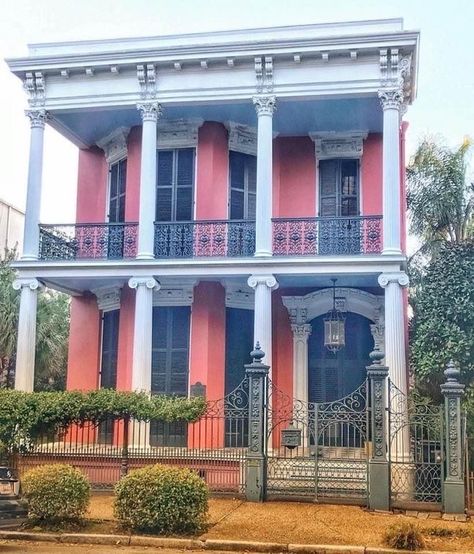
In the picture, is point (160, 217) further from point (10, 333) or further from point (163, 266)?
point (10, 333)

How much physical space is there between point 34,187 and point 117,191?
224cm

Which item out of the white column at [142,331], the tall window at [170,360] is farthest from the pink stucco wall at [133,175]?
the tall window at [170,360]

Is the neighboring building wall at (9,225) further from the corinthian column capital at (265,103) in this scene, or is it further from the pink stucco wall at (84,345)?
the corinthian column capital at (265,103)

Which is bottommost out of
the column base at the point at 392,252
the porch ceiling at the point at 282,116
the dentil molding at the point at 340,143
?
the column base at the point at 392,252

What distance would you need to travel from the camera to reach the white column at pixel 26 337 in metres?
15.4

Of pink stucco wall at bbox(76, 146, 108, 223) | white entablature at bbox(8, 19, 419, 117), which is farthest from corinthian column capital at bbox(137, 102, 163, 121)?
pink stucco wall at bbox(76, 146, 108, 223)

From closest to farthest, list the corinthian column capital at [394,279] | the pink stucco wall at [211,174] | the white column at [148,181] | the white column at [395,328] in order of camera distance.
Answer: the white column at [395,328], the corinthian column capital at [394,279], the white column at [148,181], the pink stucco wall at [211,174]

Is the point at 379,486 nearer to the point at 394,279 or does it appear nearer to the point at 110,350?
the point at 394,279

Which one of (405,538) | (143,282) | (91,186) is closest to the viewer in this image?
(405,538)

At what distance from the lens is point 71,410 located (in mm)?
12820

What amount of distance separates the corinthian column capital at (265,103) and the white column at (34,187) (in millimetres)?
A: 4706

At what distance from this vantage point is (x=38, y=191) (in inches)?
628

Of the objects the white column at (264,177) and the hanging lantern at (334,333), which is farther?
the hanging lantern at (334,333)

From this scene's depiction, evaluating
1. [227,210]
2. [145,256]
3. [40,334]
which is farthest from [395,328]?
[40,334]
